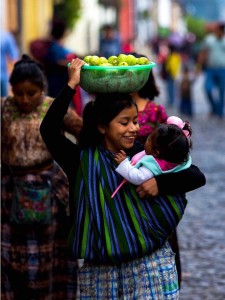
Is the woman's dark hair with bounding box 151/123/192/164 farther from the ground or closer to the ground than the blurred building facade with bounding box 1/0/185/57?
farther from the ground

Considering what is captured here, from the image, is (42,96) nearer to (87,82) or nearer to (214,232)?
(87,82)

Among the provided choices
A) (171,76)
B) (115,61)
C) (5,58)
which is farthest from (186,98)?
(115,61)

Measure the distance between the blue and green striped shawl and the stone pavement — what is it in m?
2.37

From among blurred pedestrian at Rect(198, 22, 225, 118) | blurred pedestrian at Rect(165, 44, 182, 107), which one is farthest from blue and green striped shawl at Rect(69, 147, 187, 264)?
blurred pedestrian at Rect(165, 44, 182, 107)

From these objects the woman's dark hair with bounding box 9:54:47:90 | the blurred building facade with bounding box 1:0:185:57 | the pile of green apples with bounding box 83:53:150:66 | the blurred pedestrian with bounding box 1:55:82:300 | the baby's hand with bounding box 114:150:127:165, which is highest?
the pile of green apples with bounding box 83:53:150:66

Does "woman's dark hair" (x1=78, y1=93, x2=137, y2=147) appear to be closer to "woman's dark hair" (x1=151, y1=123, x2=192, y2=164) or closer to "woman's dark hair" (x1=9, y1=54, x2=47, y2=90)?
"woman's dark hair" (x1=151, y1=123, x2=192, y2=164)

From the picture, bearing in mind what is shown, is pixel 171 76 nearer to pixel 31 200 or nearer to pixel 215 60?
pixel 215 60

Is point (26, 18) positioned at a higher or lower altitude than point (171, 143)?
lower

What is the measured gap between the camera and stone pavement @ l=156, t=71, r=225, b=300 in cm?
718

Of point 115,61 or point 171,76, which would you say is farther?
point 171,76

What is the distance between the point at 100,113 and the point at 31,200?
1509 millimetres

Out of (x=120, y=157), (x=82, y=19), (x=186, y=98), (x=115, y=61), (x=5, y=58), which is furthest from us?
(x=82, y=19)

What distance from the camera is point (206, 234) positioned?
895 centimetres

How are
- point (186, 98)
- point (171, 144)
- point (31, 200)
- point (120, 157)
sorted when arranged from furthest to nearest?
1. point (186, 98)
2. point (31, 200)
3. point (120, 157)
4. point (171, 144)
